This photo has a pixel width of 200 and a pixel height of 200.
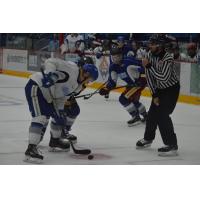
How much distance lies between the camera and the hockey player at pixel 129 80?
672cm

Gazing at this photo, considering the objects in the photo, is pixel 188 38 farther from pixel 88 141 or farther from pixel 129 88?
pixel 88 141

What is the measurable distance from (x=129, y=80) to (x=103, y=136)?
1.06 metres

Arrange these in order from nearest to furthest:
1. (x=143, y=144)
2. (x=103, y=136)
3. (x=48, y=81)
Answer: (x=48, y=81), (x=143, y=144), (x=103, y=136)

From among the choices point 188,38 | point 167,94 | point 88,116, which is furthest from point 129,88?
point 188,38

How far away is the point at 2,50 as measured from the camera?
45.0 ft

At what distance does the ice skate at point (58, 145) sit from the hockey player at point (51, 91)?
172 millimetres

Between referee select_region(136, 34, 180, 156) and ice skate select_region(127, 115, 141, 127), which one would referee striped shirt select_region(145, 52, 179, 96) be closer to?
referee select_region(136, 34, 180, 156)

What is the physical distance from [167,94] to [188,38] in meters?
4.88

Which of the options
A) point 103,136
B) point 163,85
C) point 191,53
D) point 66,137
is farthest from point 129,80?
point 191,53

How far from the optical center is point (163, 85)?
16.7 ft

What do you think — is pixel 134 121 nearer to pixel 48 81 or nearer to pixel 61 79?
pixel 61 79

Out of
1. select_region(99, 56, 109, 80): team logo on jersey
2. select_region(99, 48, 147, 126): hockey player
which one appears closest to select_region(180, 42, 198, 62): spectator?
select_region(99, 56, 109, 80): team logo on jersey

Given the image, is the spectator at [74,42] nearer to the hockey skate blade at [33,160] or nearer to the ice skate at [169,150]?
the ice skate at [169,150]

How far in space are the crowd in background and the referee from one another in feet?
6.94
